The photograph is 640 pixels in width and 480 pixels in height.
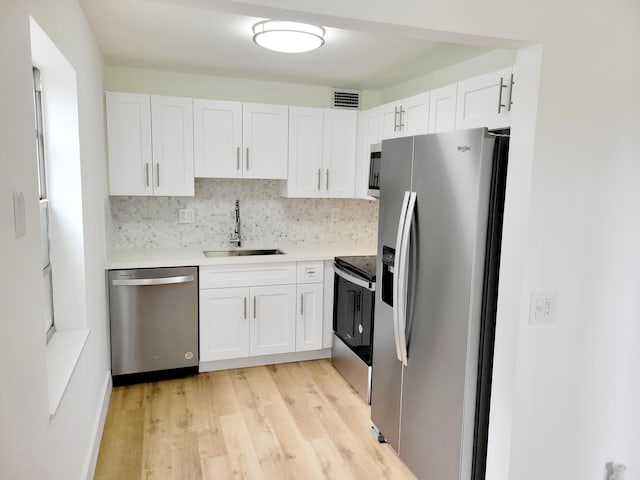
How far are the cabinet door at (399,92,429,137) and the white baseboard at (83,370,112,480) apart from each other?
258cm

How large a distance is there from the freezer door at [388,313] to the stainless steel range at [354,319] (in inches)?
16.9

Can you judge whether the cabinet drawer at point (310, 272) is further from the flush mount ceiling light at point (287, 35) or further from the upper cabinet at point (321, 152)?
the flush mount ceiling light at point (287, 35)

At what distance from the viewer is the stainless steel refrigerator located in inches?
72.6

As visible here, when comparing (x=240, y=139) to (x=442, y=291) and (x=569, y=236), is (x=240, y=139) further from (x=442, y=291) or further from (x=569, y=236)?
(x=569, y=236)

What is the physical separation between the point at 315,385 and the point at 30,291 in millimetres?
2468

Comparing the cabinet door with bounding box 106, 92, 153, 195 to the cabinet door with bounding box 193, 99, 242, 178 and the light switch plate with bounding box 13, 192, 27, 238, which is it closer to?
the cabinet door with bounding box 193, 99, 242, 178

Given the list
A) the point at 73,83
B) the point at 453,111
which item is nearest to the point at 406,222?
the point at 453,111

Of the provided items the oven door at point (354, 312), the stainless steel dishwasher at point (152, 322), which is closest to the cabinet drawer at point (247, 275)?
the stainless steel dishwasher at point (152, 322)

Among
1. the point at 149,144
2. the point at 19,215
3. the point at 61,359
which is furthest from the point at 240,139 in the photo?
the point at 19,215

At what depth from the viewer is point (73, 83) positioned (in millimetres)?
2088

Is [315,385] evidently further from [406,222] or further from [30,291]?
[30,291]

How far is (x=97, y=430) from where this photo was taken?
2502 millimetres

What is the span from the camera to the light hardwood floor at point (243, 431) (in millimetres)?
2414

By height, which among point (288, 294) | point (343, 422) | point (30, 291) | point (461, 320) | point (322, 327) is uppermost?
point (30, 291)
